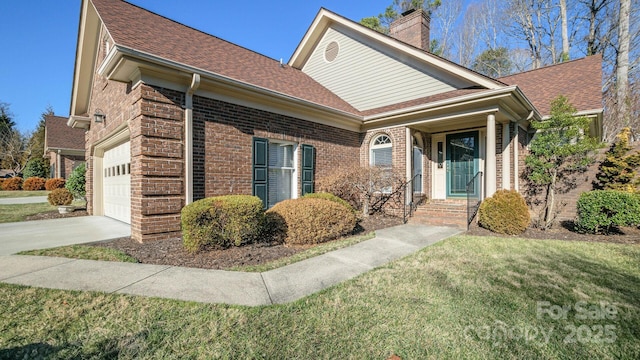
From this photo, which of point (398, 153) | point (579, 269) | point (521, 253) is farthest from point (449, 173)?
point (579, 269)

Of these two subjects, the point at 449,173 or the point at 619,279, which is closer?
the point at 619,279

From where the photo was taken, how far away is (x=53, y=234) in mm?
6211

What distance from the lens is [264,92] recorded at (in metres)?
6.94

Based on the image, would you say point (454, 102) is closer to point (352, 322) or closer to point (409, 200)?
point (409, 200)

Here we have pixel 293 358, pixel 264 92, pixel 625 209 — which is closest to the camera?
pixel 293 358

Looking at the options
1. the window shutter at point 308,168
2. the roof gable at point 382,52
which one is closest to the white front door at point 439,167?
the roof gable at point 382,52

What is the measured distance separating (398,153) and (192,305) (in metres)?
7.99

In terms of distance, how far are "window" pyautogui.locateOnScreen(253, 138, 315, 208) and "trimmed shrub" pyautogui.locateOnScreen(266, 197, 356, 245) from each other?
1.52 m

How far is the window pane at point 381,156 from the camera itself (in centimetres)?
993

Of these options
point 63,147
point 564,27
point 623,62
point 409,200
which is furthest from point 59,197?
point 564,27

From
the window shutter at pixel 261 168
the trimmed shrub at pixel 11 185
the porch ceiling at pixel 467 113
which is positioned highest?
the porch ceiling at pixel 467 113

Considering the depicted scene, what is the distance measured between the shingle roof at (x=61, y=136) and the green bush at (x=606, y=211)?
2842 cm

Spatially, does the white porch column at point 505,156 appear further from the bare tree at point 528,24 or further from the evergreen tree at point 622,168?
the bare tree at point 528,24

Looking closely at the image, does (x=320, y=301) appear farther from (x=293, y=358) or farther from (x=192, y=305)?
(x=192, y=305)
